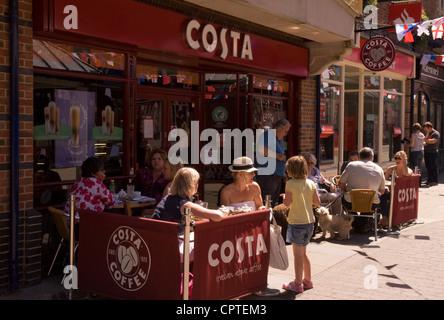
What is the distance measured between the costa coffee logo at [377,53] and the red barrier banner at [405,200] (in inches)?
154

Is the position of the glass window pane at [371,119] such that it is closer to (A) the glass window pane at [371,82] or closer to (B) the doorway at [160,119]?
(A) the glass window pane at [371,82]

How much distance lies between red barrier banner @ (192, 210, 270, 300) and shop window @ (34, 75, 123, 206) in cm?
257

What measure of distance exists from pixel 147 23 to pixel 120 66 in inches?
27.7

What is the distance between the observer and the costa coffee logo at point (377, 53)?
1267 centimetres

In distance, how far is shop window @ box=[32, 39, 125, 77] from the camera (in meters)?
6.18

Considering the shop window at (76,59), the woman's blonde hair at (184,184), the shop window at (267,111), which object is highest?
the shop window at (76,59)

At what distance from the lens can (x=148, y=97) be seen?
8531 millimetres

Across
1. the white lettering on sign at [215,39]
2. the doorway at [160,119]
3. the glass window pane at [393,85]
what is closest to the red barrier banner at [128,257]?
the doorway at [160,119]

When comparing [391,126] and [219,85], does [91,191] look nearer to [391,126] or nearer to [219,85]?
[219,85]

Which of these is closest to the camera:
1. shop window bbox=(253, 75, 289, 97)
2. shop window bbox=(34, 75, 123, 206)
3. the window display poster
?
shop window bbox=(34, 75, 123, 206)

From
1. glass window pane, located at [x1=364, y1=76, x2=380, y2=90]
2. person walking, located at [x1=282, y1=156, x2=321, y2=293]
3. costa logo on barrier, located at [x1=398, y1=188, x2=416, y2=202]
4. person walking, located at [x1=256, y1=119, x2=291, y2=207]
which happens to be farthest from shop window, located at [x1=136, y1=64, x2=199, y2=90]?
glass window pane, located at [x1=364, y1=76, x2=380, y2=90]

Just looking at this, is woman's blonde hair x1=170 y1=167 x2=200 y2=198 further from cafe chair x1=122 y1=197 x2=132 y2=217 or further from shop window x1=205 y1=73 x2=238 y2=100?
shop window x1=205 y1=73 x2=238 y2=100

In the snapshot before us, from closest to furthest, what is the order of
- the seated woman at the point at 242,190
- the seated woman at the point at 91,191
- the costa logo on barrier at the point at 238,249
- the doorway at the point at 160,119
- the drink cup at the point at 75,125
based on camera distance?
the costa logo on barrier at the point at 238,249 < the seated woman at the point at 91,191 < the seated woman at the point at 242,190 < the drink cup at the point at 75,125 < the doorway at the point at 160,119
